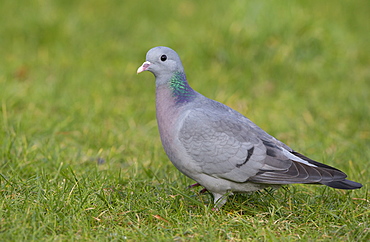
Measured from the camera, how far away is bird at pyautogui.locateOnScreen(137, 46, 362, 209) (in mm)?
3539

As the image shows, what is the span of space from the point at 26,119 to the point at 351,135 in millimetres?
3479

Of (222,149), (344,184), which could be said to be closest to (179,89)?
(222,149)

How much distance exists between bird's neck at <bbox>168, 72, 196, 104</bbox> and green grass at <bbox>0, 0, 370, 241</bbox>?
2.15ft

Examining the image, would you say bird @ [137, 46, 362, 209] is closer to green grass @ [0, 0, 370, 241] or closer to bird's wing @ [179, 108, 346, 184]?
bird's wing @ [179, 108, 346, 184]

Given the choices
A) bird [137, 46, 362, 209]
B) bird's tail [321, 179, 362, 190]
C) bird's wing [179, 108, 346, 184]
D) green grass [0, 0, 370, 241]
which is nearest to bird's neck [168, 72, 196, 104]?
bird [137, 46, 362, 209]

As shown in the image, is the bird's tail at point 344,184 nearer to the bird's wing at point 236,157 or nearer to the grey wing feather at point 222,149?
the bird's wing at point 236,157

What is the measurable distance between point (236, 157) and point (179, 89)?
671mm

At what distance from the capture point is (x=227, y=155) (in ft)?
11.7

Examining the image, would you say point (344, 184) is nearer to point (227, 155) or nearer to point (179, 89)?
point (227, 155)

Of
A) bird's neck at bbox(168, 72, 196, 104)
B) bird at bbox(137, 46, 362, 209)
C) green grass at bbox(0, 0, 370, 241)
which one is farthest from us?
bird's neck at bbox(168, 72, 196, 104)

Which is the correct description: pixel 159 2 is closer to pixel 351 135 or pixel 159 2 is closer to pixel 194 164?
pixel 351 135

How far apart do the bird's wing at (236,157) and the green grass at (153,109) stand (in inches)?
9.4

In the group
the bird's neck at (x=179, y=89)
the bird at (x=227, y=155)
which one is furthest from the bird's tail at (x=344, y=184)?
the bird's neck at (x=179, y=89)

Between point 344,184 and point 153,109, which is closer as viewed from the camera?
point 344,184
